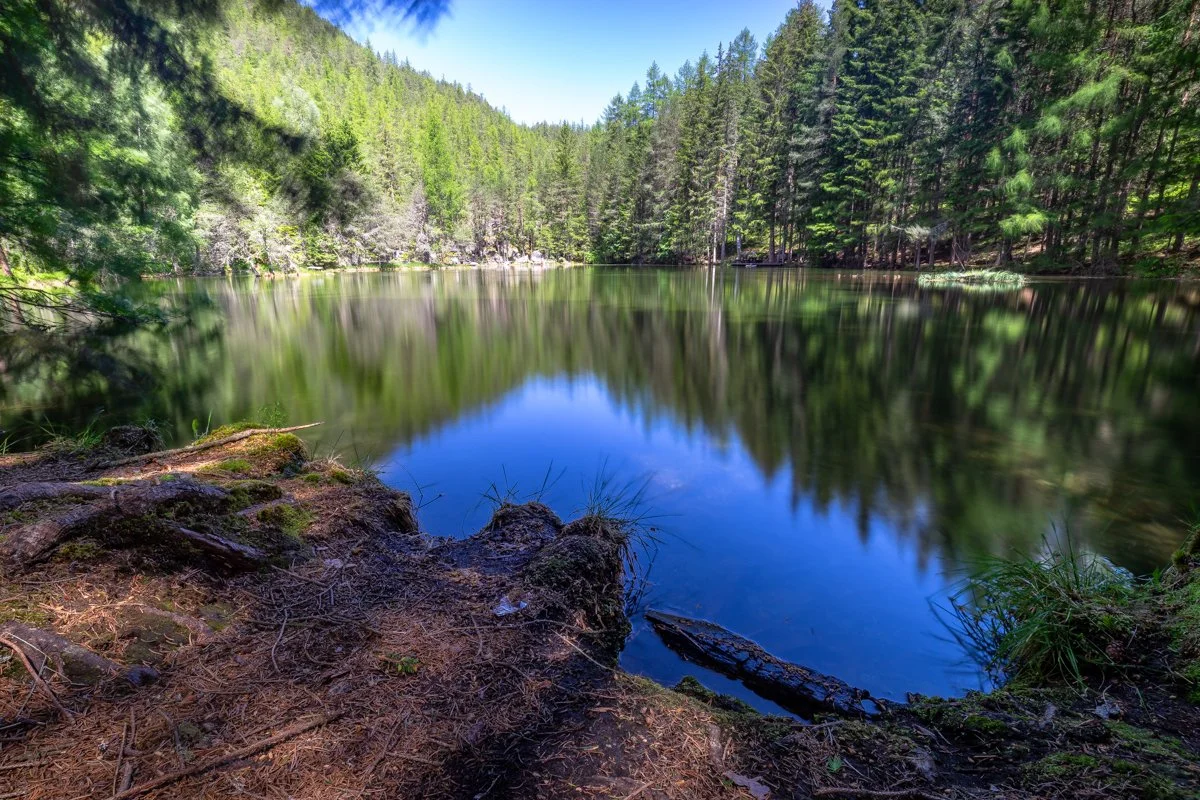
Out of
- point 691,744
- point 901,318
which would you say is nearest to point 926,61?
point 901,318

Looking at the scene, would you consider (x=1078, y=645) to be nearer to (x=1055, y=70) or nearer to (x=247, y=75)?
(x=247, y=75)

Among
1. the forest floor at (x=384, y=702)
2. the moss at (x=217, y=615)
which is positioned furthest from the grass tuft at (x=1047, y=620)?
the moss at (x=217, y=615)

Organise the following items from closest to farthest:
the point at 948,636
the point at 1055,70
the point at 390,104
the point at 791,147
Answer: the point at 948,636 < the point at 1055,70 < the point at 791,147 < the point at 390,104

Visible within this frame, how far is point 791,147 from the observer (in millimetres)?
43188

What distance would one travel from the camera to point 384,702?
2.23 metres

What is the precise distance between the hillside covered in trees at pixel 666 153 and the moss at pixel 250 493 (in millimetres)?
3262

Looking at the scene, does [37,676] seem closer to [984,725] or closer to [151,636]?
[151,636]

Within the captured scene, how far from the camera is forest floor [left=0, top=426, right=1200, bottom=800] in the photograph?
1890 mm

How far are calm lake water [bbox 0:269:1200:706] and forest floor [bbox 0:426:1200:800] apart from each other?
1.21 m

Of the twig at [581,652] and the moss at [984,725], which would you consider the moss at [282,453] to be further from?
the moss at [984,725]

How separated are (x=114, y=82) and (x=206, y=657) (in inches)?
237

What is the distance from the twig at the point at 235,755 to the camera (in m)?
1.66

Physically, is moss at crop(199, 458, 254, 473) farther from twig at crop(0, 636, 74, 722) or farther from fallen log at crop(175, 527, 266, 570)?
twig at crop(0, 636, 74, 722)

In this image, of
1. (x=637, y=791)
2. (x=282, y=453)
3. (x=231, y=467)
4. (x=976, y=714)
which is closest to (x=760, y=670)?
(x=976, y=714)
